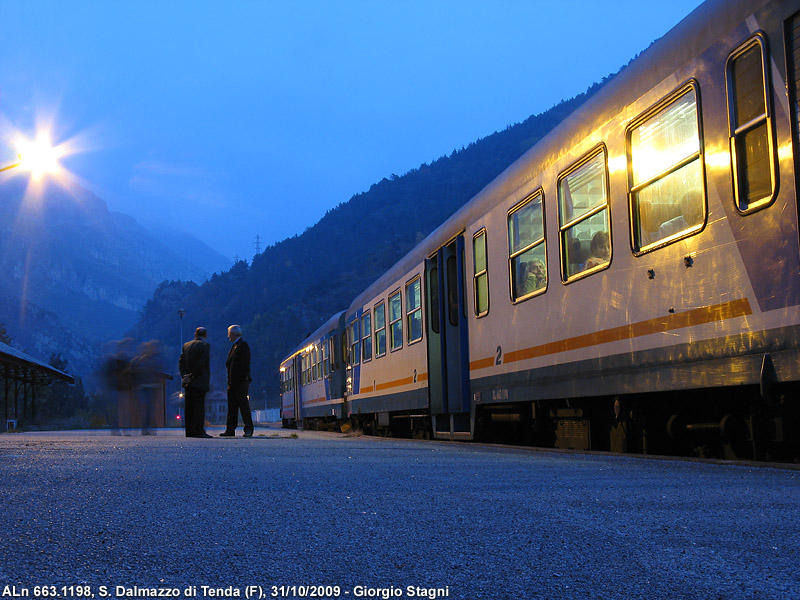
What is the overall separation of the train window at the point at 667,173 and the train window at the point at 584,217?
0.51 metres

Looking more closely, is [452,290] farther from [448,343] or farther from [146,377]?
[146,377]

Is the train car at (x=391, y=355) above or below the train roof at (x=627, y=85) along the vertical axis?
below

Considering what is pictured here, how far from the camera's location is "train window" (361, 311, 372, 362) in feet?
59.0

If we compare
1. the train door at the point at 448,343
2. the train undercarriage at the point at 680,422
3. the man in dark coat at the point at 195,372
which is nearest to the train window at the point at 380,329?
the train door at the point at 448,343

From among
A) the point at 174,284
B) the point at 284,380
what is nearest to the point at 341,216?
the point at 174,284

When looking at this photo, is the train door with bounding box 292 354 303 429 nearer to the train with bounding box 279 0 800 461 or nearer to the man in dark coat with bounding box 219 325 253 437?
the man in dark coat with bounding box 219 325 253 437

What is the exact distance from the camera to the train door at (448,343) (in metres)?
11.9

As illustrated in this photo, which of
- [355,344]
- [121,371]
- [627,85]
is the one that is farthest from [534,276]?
[355,344]

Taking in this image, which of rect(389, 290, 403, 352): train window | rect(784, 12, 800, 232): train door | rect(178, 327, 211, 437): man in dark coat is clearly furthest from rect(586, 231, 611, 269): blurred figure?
rect(389, 290, 403, 352): train window

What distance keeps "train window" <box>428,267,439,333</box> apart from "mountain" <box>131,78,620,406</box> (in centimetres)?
9901

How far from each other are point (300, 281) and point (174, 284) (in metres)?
47.2

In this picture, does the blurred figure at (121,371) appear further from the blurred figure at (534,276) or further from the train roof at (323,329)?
the train roof at (323,329)

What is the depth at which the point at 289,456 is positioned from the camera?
24.8ft

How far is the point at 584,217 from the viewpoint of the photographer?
8.19 metres
